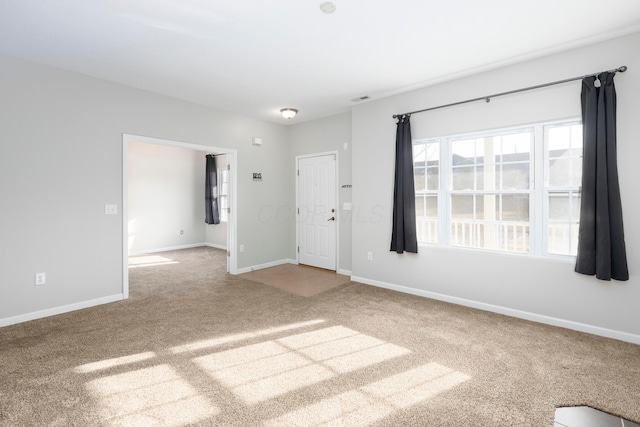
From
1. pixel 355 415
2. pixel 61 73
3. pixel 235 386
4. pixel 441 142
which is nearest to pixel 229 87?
pixel 61 73

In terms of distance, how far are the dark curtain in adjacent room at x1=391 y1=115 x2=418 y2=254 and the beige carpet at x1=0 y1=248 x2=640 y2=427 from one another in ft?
2.76

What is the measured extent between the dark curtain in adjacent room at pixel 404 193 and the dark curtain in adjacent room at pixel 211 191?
5.11 meters

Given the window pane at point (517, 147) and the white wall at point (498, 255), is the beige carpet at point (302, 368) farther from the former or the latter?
the window pane at point (517, 147)

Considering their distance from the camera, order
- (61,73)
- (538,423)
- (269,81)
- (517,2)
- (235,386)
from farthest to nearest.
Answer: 1. (269,81)
2. (61,73)
3. (517,2)
4. (235,386)
5. (538,423)

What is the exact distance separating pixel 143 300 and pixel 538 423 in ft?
13.3

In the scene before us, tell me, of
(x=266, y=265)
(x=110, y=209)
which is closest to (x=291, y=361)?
→ (x=110, y=209)

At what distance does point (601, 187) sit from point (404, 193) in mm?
1917

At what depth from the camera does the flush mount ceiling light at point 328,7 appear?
91.8 inches

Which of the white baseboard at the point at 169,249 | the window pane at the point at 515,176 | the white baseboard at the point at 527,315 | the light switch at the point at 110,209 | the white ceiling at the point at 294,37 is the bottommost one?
the white baseboard at the point at 527,315

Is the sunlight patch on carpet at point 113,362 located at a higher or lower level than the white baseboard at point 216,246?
lower

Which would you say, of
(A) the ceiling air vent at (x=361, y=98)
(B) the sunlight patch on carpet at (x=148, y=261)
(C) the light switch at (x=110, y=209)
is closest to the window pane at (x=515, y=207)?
(A) the ceiling air vent at (x=361, y=98)

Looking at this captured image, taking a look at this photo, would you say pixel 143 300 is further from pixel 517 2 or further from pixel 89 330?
pixel 517 2

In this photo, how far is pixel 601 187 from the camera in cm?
277

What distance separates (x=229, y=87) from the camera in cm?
400
